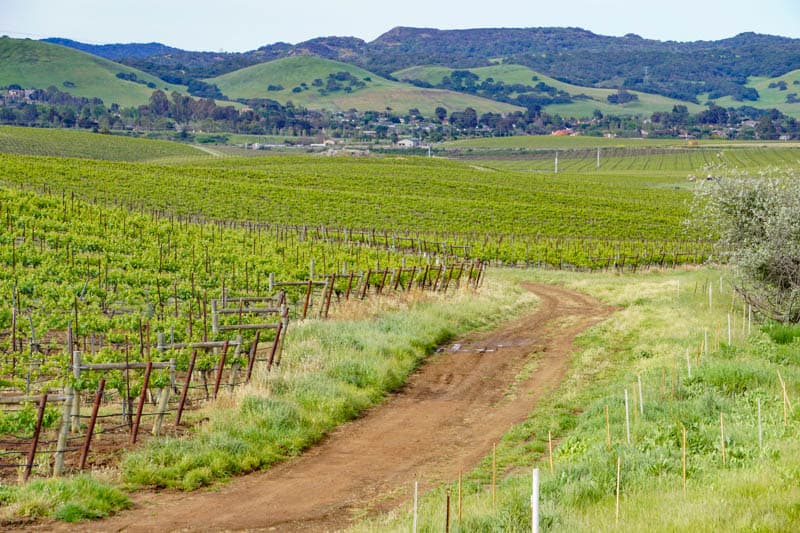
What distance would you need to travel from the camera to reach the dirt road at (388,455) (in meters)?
12.9

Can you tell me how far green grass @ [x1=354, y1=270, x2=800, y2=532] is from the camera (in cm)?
1077

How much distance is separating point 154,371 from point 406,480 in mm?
5945

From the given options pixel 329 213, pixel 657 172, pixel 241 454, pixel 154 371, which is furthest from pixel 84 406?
pixel 657 172

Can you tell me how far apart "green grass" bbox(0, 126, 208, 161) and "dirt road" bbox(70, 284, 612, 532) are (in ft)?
332

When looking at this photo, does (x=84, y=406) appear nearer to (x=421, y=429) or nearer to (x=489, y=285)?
(x=421, y=429)

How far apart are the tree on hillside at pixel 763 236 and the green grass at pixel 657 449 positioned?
4223mm

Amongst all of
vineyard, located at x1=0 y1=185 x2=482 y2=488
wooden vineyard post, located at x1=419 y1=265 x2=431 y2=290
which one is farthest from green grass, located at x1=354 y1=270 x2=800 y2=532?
wooden vineyard post, located at x1=419 y1=265 x2=431 y2=290

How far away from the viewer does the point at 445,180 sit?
10212 centimetres

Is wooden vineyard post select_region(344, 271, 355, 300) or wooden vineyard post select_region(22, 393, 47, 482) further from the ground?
wooden vineyard post select_region(22, 393, 47, 482)

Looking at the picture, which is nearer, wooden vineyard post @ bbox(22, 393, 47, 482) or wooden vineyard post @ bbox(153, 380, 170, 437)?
wooden vineyard post @ bbox(22, 393, 47, 482)

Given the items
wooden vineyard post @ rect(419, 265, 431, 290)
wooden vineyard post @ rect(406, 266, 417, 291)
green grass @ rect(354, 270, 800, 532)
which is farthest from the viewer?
wooden vineyard post @ rect(419, 265, 431, 290)

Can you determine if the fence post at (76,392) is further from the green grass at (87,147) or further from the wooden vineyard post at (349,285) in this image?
the green grass at (87,147)

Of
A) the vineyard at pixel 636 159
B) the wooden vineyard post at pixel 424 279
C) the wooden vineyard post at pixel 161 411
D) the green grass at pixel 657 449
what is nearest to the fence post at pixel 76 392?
the wooden vineyard post at pixel 161 411

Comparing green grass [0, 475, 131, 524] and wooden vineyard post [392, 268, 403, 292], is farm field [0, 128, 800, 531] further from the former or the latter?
wooden vineyard post [392, 268, 403, 292]
